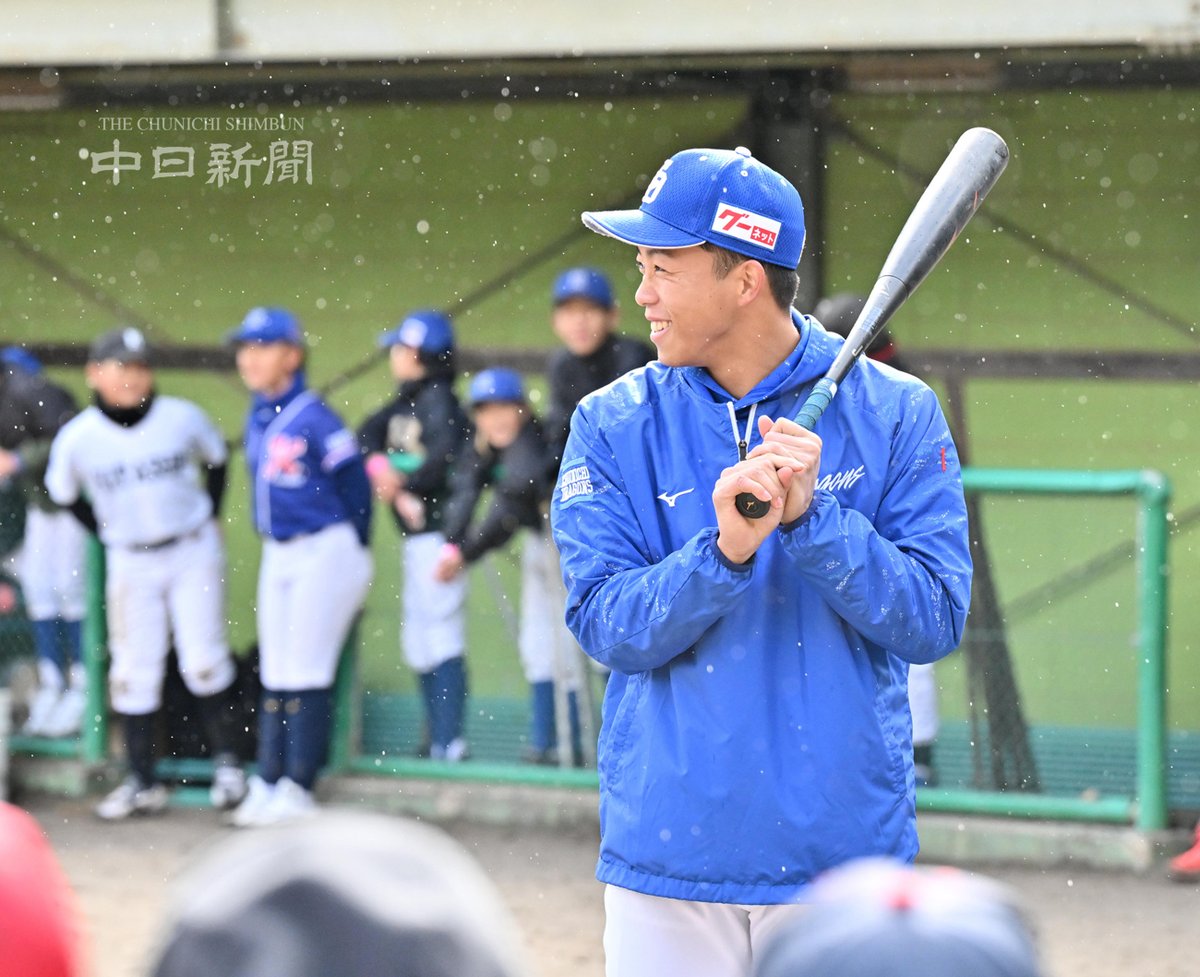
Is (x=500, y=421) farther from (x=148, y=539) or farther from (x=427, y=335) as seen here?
(x=148, y=539)

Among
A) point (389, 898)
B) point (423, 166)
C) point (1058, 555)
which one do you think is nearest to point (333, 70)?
point (423, 166)

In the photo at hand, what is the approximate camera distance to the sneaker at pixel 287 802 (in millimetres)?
6262

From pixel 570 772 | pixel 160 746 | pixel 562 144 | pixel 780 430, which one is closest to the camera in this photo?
pixel 780 430

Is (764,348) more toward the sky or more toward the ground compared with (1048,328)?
more toward the ground

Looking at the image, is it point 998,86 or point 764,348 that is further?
point 998,86

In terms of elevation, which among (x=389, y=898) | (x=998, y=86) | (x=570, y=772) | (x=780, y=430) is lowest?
(x=570, y=772)

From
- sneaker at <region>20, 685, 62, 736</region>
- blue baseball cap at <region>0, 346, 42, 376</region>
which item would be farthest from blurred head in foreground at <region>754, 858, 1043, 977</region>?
blue baseball cap at <region>0, 346, 42, 376</region>

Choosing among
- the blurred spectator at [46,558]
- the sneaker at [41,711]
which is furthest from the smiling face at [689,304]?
the sneaker at [41,711]

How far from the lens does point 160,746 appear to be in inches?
271

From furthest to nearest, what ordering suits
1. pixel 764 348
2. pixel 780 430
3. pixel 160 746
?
pixel 160 746 < pixel 764 348 < pixel 780 430

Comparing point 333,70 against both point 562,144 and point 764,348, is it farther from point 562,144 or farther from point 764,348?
point 764,348

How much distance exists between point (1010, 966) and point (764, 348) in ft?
5.22

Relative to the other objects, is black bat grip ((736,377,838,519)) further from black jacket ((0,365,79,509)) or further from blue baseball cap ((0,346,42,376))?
blue baseball cap ((0,346,42,376))

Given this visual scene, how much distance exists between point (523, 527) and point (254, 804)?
1.38 meters
